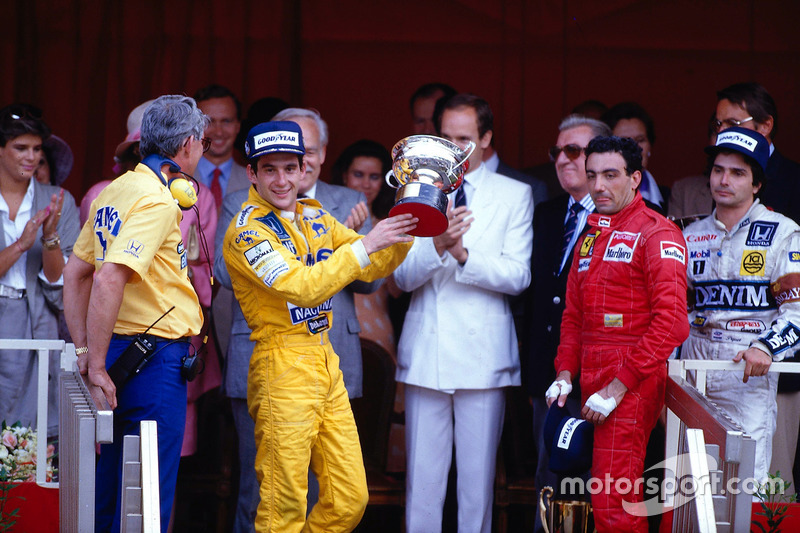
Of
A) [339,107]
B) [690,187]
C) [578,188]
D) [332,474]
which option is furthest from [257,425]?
[339,107]

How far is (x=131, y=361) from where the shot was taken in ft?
10.8

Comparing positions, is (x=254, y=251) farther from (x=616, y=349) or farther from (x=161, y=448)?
(x=616, y=349)

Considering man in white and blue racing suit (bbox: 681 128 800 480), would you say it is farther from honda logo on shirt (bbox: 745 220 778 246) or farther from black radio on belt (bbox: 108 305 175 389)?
black radio on belt (bbox: 108 305 175 389)

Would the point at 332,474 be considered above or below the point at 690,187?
below

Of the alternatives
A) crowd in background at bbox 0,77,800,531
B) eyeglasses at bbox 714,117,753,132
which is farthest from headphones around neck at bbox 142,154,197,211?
eyeglasses at bbox 714,117,753,132

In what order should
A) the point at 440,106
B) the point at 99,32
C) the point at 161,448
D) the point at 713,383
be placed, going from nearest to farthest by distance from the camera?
the point at 161,448, the point at 713,383, the point at 440,106, the point at 99,32

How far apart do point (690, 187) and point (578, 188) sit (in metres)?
0.97

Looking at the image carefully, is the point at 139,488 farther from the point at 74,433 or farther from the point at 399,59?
the point at 399,59

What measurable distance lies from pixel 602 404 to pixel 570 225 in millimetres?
1093

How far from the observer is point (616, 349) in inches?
146

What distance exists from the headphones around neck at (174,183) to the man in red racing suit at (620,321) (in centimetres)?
150

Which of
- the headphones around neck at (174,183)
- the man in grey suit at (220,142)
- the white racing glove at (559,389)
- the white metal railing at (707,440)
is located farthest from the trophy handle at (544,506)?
the man in grey suit at (220,142)

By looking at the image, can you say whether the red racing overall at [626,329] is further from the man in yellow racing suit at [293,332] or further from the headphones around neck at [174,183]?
the headphones around neck at [174,183]

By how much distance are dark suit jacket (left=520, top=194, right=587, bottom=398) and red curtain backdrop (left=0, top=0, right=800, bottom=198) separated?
1.95 meters
